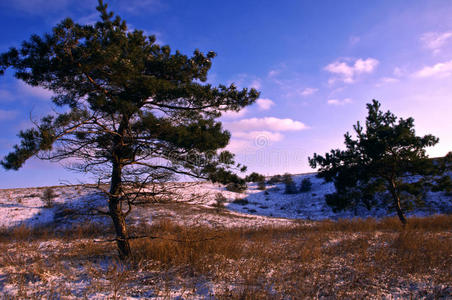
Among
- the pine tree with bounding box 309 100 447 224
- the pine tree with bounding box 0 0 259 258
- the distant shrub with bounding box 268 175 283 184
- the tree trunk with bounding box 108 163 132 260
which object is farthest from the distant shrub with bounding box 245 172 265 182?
the distant shrub with bounding box 268 175 283 184

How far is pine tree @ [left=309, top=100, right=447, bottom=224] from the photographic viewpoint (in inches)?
480

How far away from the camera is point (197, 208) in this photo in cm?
2167

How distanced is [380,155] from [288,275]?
34.9ft

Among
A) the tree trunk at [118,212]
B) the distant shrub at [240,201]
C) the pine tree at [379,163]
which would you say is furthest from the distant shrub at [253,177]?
the distant shrub at [240,201]

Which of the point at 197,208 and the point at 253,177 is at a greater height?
the point at 253,177

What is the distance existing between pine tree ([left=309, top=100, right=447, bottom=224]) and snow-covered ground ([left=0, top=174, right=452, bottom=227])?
2.20m

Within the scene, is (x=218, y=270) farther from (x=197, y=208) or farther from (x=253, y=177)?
(x=197, y=208)

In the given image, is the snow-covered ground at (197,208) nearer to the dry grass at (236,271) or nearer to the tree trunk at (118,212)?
the tree trunk at (118,212)

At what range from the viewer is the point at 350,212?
86.4ft

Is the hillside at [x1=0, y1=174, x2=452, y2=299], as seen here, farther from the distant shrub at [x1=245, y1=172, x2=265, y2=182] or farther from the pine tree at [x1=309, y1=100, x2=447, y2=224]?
the pine tree at [x1=309, y1=100, x2=447, y2=224]

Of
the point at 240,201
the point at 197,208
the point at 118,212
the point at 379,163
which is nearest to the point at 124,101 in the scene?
the point at 118,212

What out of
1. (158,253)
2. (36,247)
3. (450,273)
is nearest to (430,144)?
(450,273)

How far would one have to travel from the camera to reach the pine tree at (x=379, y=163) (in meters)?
12.2

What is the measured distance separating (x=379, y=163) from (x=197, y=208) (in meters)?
15.4
